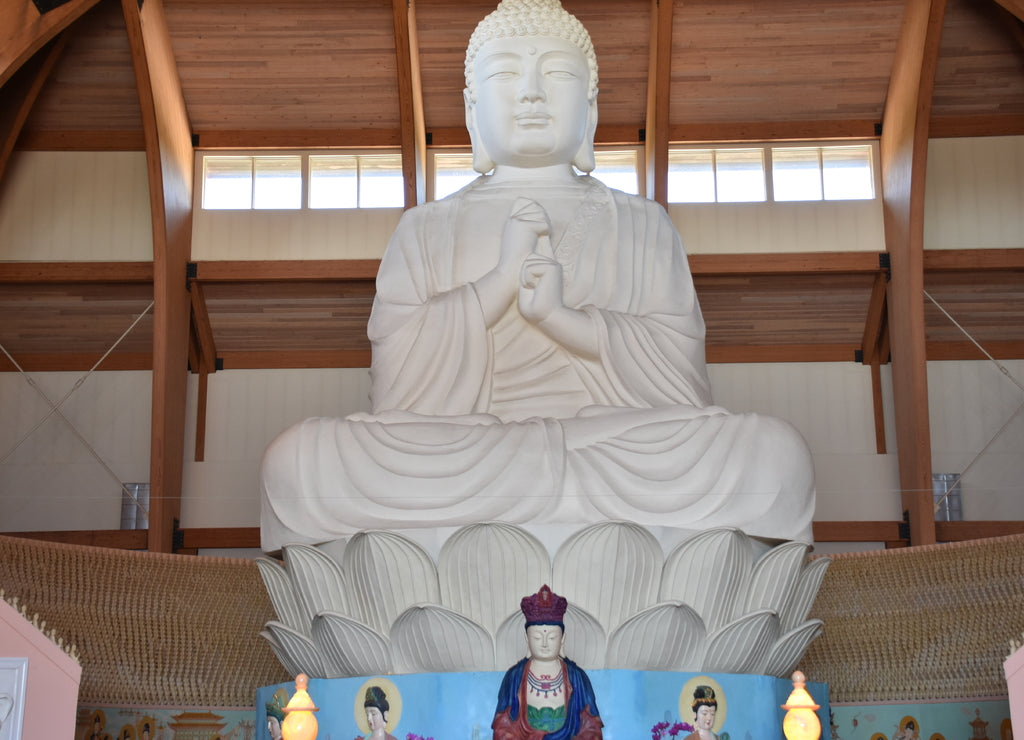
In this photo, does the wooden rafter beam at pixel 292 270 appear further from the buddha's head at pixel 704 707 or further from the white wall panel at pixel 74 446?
the buddha's head at pixel 704 707

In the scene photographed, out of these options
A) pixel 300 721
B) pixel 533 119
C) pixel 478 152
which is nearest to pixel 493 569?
pixel 300 721

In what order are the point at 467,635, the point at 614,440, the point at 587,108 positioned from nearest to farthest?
the point at 467,635
the point at 614,440
the point at 587,108

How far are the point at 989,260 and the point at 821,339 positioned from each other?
1168 millimetres

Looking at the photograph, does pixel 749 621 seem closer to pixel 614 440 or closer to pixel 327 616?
pixel 614 440

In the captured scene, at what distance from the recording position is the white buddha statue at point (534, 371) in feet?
14.6

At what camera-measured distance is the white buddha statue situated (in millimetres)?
4441

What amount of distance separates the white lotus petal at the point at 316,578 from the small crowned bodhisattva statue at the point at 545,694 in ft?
2.17

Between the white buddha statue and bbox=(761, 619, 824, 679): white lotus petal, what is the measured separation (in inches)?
13.5

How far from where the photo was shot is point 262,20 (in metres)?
8.55


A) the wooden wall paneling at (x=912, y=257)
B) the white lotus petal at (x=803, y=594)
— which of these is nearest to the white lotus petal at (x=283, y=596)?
the white lotus petal at (x=803, y=594)

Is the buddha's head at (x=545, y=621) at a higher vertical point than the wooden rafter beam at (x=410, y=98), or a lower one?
lower

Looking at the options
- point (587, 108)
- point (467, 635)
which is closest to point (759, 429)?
point (467, 635)

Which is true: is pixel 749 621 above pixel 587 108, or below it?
below

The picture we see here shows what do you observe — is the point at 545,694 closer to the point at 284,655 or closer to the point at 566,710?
the point at 566,710
